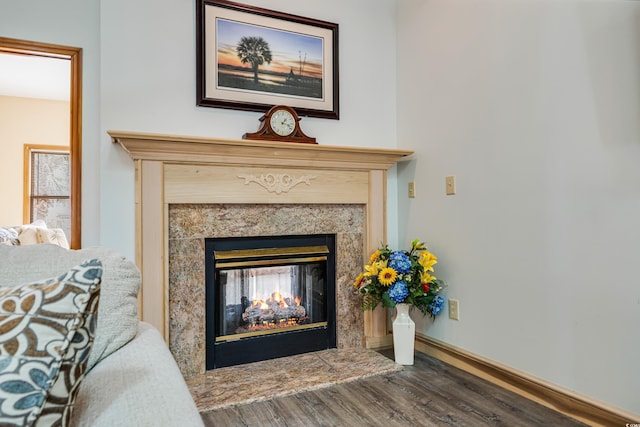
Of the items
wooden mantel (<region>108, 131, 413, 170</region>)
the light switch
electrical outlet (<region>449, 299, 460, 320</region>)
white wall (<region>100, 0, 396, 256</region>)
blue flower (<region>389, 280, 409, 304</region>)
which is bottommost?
electrical outlet (<region>449, 299, 460, 320</region>)

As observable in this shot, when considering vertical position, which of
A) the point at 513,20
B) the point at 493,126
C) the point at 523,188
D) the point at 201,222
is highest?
the point at 513,20

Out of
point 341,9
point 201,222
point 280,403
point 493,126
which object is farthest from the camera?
point 341,9

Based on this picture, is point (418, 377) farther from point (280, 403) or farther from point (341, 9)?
point (341, 9)

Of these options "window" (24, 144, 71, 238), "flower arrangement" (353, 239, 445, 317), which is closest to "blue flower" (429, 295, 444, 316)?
"flower arrangement" (353, 239, 445, 317)

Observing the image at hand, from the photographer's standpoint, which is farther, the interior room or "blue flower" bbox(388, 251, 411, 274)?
"blue flower" bbox(388, 251, 411, 274)

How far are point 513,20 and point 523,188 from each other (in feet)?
3.16

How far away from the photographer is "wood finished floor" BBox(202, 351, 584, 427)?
186 cm

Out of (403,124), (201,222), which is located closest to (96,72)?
(201,222)

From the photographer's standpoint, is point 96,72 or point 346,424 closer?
point 346,424

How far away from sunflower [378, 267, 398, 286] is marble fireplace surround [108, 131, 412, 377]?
0.37 meters

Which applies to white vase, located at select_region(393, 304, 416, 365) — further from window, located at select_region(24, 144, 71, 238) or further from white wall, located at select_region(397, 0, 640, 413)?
window, located at select_region(24, 144, 71, 238)

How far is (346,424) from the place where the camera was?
6.03 feet

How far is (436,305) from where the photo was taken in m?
2.61

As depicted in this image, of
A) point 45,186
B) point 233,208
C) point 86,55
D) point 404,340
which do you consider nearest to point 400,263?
point 404,340
